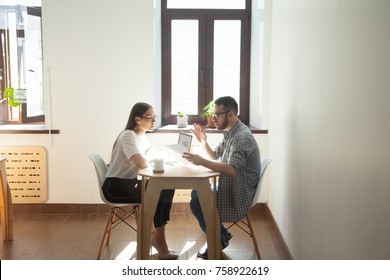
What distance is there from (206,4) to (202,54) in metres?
0.50

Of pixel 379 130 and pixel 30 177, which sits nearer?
pixel 379 130

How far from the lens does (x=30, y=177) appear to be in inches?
167

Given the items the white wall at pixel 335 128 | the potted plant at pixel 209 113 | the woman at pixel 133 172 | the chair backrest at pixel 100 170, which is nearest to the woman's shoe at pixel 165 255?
the woman at pixel 133 172

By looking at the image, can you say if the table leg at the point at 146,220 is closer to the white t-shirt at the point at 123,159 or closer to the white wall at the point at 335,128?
the white t-shirt at the point at 123,159

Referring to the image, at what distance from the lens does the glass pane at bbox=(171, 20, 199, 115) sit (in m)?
4.67

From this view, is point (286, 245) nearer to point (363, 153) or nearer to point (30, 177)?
point (363, 153)

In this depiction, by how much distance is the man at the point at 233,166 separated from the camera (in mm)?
2889

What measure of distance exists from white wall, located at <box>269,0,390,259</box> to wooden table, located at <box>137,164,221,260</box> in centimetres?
54

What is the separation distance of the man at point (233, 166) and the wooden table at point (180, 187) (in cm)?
12

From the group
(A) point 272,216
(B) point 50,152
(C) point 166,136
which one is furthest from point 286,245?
(B) point 50,152

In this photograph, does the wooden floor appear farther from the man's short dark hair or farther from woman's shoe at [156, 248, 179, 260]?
the man's short dark hair

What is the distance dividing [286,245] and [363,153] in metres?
1.70

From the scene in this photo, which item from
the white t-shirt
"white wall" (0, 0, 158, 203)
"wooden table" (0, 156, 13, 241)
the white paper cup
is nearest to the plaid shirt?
the white paper cup

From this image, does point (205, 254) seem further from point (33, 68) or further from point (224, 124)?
point (33, 68)
